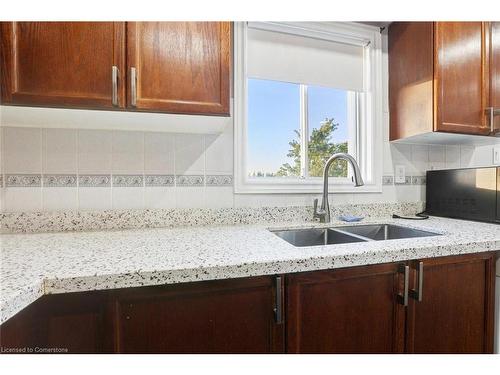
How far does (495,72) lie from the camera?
144 cm

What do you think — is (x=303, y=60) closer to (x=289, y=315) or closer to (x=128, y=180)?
(x=128, y=180)

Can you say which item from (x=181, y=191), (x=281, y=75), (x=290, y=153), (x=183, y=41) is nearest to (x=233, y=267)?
(x=181, y=191)

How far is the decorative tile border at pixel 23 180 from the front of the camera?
114cm

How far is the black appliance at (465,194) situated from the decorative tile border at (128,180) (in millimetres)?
1731

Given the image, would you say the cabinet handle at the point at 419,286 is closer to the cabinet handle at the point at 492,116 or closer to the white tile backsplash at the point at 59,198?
the cabinet handle at the point at 492,116

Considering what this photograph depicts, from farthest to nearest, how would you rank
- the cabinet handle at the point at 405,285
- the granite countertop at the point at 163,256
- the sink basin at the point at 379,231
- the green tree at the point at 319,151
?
the green tree at the point at 319,151 < the sink basin at the point at 379,231 < the cabinet handle at the point at 405,285 < the granite countertop at the point at 163,256

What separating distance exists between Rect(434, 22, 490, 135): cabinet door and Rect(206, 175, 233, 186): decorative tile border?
3.61ft

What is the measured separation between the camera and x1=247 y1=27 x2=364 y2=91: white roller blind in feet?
4.73

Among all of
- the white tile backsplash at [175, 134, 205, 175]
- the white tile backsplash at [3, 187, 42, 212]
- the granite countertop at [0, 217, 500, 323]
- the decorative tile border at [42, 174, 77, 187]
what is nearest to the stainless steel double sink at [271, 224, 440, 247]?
the granite countertop at [0, 217, 500, 323]

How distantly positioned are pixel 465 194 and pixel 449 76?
65 cm

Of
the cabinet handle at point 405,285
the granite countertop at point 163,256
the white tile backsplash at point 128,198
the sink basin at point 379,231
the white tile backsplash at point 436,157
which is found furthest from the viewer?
the white tile backsplash at point 436,157

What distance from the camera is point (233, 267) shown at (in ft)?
2.37

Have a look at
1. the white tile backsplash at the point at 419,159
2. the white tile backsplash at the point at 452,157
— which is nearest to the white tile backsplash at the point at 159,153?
the white tile backsplash at the point at 419,159

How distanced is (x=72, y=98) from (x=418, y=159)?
1894 millimetres
